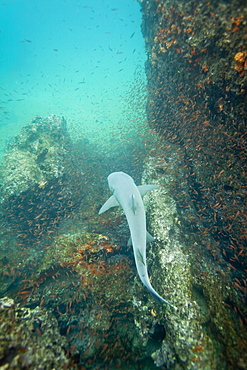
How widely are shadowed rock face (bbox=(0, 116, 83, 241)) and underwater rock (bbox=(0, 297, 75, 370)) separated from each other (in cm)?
431

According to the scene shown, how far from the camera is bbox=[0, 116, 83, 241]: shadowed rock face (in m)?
7.37

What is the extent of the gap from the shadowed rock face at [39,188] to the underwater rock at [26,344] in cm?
431

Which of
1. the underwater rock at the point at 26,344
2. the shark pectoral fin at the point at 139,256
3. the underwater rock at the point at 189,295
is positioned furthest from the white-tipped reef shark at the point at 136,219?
the underwater rock at the point at 26,344

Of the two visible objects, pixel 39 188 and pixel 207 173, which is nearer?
pixel 207 173

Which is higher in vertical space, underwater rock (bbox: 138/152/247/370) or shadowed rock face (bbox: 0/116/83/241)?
shadowed rock face (bbox: 0/116/83/241)

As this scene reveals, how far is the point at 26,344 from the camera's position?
2.65 meters

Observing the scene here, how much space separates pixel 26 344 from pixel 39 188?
632 centimetres

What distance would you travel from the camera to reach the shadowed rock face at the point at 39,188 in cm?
737

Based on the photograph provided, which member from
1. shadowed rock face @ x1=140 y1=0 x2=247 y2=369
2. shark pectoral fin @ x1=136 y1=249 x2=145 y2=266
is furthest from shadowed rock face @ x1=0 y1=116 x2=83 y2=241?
shark pectoral fin @ x1=136 y1=249 x2=145 y2=266

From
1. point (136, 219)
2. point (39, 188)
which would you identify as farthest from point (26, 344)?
point (39, 188)

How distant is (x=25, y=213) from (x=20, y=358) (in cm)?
631

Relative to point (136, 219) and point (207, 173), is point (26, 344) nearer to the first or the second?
point (136, 219)

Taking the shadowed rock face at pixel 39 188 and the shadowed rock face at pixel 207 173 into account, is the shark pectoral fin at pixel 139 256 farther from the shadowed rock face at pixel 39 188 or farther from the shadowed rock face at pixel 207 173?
the shadowed rock face at pixel 39 188

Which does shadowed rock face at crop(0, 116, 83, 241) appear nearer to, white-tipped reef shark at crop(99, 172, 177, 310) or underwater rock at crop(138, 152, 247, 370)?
white-tipped reef shark at crop(99, 172, 177, 310)
